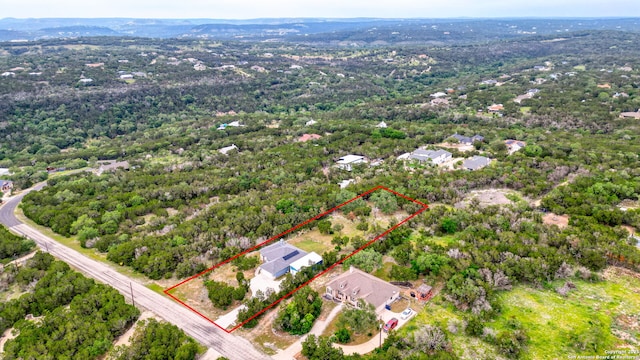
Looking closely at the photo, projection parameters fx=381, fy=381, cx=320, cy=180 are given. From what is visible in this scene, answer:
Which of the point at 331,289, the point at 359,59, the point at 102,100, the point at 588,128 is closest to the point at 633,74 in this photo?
the point at 588,128

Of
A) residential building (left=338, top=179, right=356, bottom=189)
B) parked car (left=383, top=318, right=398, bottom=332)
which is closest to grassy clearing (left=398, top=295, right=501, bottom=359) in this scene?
parked car (left=383, top=318, right=398, bottom=332)

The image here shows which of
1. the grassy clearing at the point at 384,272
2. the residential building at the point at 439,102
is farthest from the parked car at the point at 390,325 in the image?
the residential building at the point at 439,102

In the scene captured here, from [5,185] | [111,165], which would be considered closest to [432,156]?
[111,165]

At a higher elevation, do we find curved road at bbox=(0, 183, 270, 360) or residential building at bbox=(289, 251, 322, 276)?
residential building at bbox=(289, 251, 322, 276)

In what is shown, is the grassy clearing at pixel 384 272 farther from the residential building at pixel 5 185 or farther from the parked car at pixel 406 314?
the residential building at pixel 5 185

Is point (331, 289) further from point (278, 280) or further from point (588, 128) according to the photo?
point (588, 128)

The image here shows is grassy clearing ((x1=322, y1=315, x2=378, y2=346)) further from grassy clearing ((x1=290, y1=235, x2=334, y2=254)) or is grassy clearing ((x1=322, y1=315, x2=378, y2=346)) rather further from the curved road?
grassy clearing ((x1=290, y1=235, x2=334, y2=254))

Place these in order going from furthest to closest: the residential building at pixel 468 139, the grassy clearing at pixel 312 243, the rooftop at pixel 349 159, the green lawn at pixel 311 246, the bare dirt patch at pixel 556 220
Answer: the residential building at pixel 468 139 → the rooftop at pixel 349 159 → the bare dirt patch at pixel 556 220 → the grassy clearing at pixel 312 243 → the green lawn at pixel 311 246

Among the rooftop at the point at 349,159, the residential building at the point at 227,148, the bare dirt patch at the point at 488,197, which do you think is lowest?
the residential building at the point at 227,148
